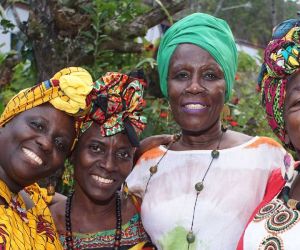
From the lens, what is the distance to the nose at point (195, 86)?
2787 millimetres

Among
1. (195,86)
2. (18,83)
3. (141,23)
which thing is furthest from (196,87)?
(18,83)

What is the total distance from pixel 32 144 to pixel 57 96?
27 cm

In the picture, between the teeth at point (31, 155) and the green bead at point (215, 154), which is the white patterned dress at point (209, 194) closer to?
the green bead at point (215, 154)

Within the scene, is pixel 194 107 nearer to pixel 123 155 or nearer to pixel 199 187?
pixel 199 187

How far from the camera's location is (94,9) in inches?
173

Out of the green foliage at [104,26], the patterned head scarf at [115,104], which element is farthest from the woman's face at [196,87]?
the green foliage at [104,26]

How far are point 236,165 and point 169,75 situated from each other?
0.61m

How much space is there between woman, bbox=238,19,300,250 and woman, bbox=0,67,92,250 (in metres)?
0.95

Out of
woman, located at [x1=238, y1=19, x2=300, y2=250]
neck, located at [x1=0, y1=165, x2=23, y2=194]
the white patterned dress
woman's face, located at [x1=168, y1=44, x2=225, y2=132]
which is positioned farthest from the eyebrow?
neck, located at [x1=0, y1=165, x2=23, y2=194]

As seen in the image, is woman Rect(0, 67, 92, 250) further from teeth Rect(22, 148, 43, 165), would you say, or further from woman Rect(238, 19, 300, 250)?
woman Rect(238, 19, 300, 250)

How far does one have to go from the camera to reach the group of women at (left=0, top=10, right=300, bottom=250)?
2268mm

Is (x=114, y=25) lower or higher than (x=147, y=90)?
higher

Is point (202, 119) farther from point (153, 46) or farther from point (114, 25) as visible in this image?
point (153, 46)

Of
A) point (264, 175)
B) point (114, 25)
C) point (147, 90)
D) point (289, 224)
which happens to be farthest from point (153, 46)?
point (289, 224)
